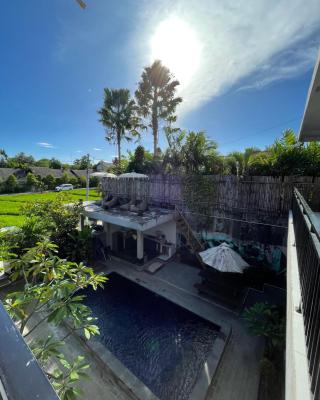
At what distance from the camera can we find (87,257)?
9.93 m

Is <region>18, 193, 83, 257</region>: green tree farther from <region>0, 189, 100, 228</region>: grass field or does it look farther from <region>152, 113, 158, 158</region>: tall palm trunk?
<region>152, 113, 158, 158</region>: tall palm trunk

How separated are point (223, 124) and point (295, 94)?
7.72 m

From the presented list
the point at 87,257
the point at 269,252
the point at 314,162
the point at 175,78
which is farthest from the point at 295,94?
the point at 87,257

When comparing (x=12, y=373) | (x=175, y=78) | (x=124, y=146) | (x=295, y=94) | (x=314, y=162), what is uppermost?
(x=175, y=78)

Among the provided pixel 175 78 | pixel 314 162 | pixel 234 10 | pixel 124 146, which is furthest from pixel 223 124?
pixel 234 10

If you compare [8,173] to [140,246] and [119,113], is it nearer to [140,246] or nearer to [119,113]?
[119,113]

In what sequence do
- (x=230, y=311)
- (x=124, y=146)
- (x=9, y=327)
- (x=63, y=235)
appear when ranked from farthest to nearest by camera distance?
1. (x=124, y=146)
2. (x=63, y=235)
3. (x=230, y=311)
4. (x=9, y=327)

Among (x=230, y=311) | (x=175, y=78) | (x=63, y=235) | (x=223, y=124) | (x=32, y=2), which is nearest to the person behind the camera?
(x=32, y=2)

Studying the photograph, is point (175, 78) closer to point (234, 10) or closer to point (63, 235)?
point (234, 10)

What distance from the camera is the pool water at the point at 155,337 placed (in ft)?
15.6

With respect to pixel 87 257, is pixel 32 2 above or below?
above

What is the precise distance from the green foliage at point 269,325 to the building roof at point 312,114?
5733mm

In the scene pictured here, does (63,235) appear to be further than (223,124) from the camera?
No

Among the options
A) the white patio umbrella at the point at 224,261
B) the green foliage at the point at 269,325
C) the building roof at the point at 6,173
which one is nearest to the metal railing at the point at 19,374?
the green foliage at the point at 269,325
